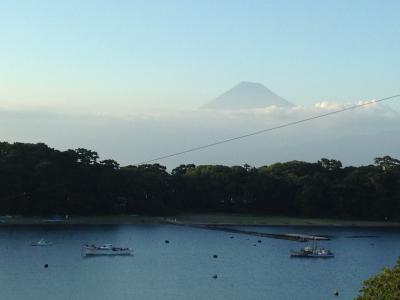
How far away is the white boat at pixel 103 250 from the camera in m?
53.8

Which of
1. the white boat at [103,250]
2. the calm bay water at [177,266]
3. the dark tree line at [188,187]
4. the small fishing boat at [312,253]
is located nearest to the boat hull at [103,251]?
the white boat at [103,250]

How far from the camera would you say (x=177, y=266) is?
48.7 meters

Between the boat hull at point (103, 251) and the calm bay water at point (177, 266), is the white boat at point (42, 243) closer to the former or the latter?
the calm bay water at point (177, 266)

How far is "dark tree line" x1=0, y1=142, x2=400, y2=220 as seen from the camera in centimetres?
7762

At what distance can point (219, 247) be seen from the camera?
60844 mm

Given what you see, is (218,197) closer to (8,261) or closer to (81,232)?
(81,232)

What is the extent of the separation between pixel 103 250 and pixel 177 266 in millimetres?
8269

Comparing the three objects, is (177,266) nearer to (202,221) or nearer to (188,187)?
(202,221)

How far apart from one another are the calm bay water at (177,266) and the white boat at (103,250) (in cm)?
77

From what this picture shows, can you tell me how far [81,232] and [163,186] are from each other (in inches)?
786

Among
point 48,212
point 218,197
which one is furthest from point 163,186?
point 48,212

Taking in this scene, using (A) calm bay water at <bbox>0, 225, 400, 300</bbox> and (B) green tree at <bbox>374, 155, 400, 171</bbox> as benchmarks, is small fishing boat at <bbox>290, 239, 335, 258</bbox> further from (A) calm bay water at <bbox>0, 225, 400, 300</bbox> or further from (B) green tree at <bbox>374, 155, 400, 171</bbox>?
(B) green tree at <bbox>374, 155, 400, 171</bbox>

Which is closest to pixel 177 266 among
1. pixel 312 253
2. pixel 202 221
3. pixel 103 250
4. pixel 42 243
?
pixel 103 250

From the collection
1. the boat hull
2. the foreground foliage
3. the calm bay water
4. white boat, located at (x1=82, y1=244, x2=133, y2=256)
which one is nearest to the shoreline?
the calm bay water
